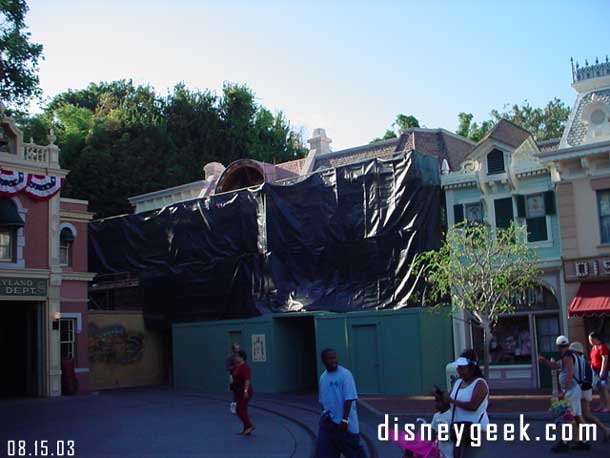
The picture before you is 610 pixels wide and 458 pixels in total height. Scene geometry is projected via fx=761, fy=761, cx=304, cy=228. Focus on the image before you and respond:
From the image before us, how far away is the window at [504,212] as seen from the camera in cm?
2477

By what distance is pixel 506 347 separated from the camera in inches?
976

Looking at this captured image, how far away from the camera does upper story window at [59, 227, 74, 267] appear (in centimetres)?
2803

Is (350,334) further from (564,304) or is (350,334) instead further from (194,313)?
(194,313)

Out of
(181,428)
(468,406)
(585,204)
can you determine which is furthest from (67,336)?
(468,406)

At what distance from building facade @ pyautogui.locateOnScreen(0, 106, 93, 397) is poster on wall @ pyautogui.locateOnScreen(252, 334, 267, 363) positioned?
6435 mm

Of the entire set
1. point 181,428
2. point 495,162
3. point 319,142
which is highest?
point 319,142

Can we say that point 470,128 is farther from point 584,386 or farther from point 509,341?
point 584,386

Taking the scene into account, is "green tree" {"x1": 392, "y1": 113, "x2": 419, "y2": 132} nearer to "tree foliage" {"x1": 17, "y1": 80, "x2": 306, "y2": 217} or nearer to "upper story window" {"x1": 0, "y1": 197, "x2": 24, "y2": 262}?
"tree foliage" {"x1": 17, "y1": 80, "x2": 306, "y2": 217}

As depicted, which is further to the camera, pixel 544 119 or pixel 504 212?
pixel 544 119

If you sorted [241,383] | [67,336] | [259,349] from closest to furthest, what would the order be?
1. [241,383]
2. [259,349]
3. [67,336]

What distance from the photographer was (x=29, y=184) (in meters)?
25.2

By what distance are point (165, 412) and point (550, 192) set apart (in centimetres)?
1345

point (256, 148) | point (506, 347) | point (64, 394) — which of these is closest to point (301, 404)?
point (506, 347)
